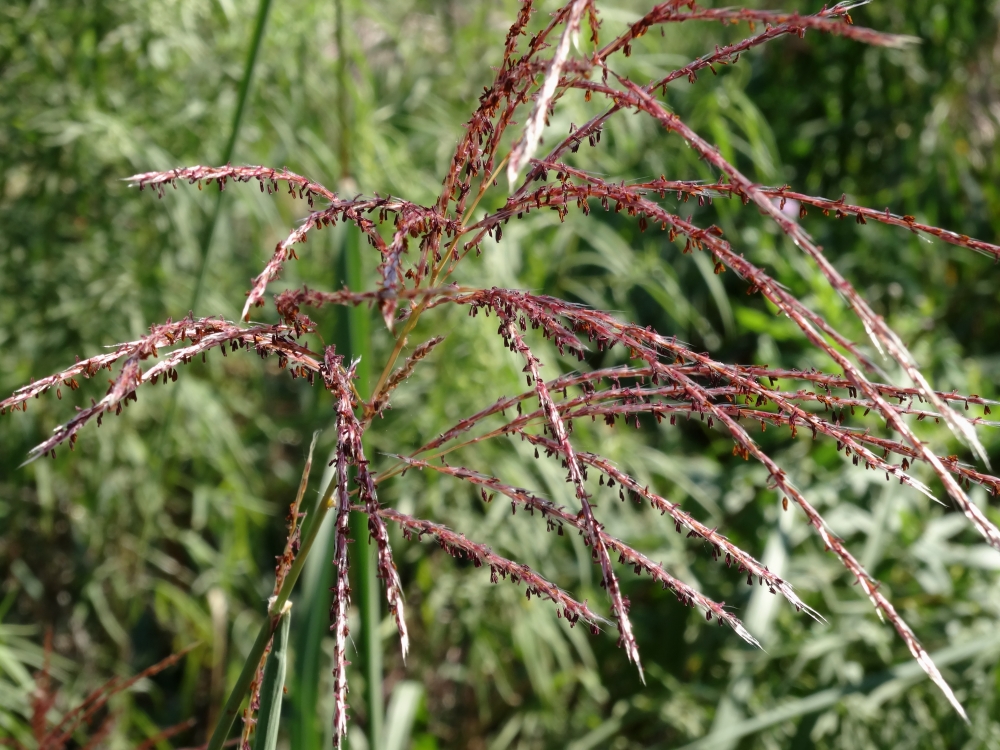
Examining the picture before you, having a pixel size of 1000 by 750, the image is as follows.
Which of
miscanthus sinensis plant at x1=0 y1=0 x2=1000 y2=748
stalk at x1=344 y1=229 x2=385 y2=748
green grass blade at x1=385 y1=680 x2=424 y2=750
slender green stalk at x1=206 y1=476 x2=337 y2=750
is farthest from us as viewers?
green grass blade at x1=385 y1=680 x2=424 y2=750

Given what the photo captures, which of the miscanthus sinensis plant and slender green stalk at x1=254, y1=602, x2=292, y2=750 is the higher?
the miscanthus sinensis plant

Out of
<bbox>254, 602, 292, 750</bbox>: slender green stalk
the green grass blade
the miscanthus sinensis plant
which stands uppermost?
the miscanthus sinensis plant

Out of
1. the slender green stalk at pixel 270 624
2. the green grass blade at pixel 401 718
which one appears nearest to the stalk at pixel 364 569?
the slender green stalk at pixel 270 624

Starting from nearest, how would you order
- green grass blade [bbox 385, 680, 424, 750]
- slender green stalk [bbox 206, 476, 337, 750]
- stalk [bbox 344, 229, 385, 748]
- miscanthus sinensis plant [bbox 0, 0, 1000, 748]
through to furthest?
miscanthus sinensis plant [bbox 0, 0, 1000, 748] < slender green stalk [bbox 206, 476, 337, 750] < stalk [bbox 344, 229, 385, 748] < green grass blade [bbox 385, 680, 424, 750]

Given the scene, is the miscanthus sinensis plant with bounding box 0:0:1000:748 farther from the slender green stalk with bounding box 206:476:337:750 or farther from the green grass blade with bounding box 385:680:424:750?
the green grass blade with bounding box 385:680:424:750

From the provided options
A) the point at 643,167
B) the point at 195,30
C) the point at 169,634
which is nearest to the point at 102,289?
the point at 195,30

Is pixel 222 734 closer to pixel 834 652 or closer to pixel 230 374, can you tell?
pixel 834 652

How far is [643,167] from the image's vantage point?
2.35m

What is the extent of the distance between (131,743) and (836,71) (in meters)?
2.46

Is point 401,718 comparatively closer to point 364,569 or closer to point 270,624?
point 364,569

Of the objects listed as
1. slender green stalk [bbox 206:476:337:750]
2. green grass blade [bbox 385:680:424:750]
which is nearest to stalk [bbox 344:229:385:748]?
slender green stalk [bbox 206:476:337:750]

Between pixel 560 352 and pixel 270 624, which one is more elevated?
pixel 560 352

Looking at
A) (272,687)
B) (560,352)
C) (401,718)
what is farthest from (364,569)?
(401,718)

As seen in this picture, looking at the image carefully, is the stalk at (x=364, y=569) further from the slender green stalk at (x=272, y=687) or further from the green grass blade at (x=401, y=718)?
the green grass blade at (x=401, y=718)
